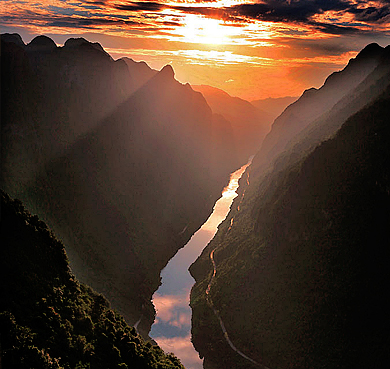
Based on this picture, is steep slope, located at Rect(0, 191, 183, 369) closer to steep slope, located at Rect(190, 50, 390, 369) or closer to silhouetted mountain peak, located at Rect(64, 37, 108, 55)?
steep slope, located at Rect(190, 50, 390, 369)

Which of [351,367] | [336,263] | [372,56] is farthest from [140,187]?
[372,56]

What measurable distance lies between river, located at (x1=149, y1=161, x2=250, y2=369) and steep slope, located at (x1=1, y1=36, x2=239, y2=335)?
283 cm

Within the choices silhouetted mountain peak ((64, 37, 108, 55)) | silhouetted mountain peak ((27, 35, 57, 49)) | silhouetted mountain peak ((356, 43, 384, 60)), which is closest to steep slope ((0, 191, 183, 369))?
silhouetted mountain peak ((64, 37, 108, 55))

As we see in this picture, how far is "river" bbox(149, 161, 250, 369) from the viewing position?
88875mm

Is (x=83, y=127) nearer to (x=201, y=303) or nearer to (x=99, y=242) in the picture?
(x=99, y=242)

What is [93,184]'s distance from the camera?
12600cm

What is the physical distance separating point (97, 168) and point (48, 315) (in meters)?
83.0

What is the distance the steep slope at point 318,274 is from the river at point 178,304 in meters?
2.47

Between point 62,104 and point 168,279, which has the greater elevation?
point 62,104

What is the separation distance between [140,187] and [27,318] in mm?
99391

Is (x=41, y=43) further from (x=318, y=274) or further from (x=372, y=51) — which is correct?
(x=372, y=51)

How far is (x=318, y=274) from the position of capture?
90.4 meters

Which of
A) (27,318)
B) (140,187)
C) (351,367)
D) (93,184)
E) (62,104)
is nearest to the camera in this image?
(27,318)

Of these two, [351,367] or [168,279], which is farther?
[168,279]
